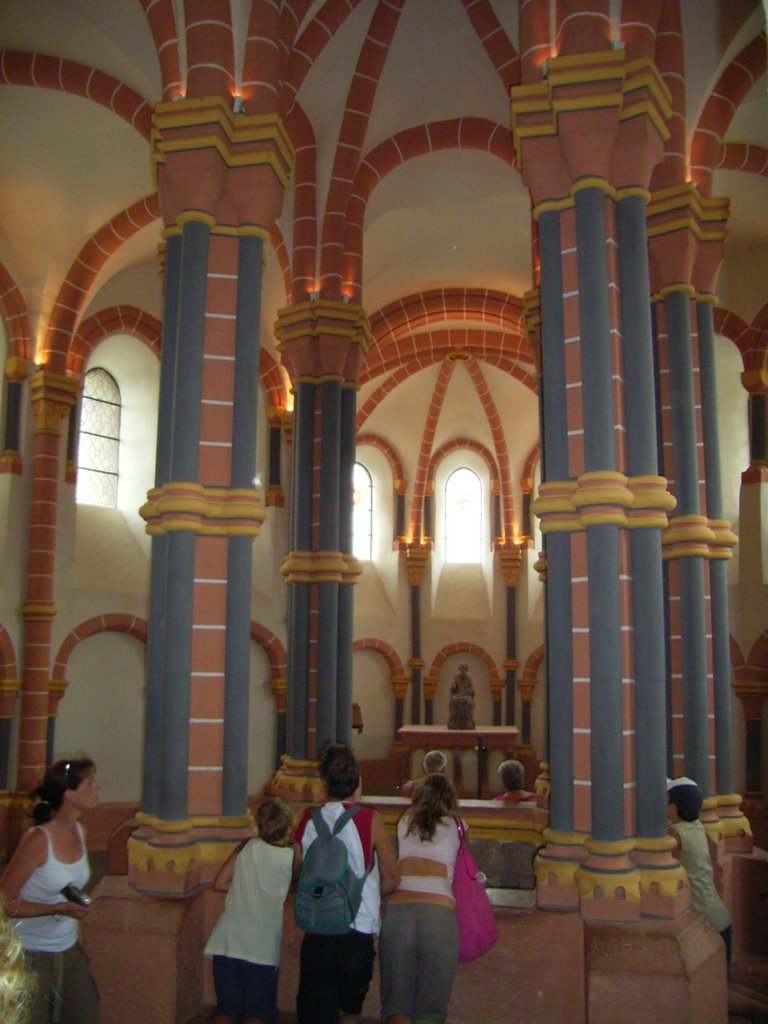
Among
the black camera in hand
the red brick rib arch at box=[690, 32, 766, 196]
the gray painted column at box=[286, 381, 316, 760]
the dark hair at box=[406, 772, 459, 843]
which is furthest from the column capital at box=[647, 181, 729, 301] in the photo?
the black camera in hand

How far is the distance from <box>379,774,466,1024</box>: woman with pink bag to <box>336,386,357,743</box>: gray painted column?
5586 millimetres

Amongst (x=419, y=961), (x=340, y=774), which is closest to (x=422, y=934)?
(x=419, y=961)

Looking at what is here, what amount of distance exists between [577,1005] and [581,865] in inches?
29.3

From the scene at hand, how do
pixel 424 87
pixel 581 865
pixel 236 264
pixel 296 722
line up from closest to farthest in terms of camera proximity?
pixel 581 865, pixel 236 264, pixel 296 722, pixel 424 87

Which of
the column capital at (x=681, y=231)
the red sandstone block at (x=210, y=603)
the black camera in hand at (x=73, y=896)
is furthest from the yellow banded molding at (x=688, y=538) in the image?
the black camera in hand at (x=73, y=896)

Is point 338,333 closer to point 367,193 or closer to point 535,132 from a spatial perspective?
point 367,193

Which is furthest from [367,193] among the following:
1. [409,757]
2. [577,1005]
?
[409,757]

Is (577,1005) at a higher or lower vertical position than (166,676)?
lower

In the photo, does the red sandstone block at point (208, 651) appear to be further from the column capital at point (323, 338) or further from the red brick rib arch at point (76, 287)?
the red brick rib arch at point (76, 287)

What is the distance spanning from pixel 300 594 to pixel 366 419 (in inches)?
403

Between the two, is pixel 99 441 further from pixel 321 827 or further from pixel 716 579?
pixel 321 827

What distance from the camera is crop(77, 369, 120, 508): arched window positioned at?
14.8 metres

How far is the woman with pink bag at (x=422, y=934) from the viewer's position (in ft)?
14.4

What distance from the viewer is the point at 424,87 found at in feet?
36.3
